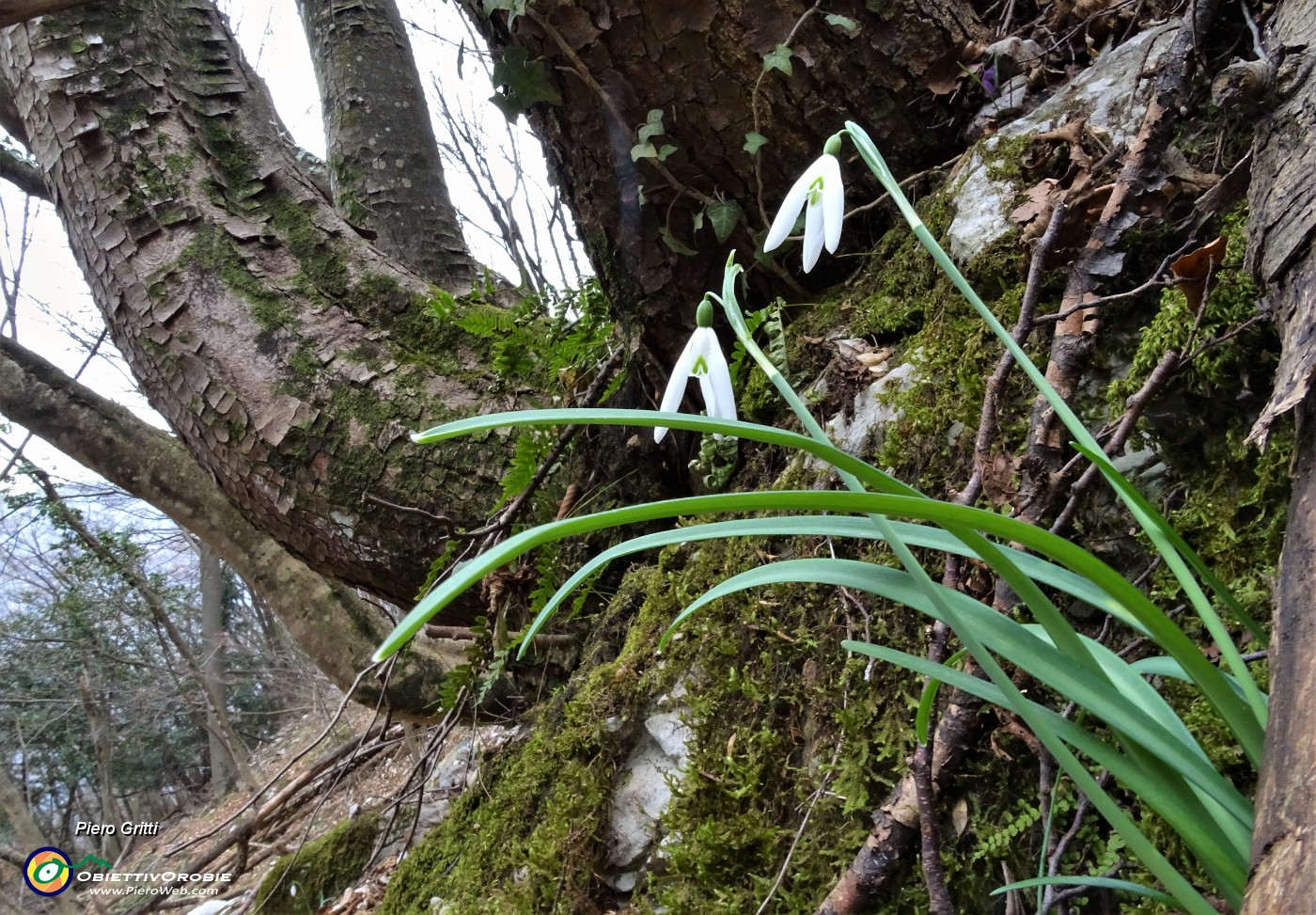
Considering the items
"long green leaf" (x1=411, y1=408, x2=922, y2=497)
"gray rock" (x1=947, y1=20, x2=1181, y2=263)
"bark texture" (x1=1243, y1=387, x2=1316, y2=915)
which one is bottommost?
"bark texture" (x1=1243, y1=387, x2=1316, y2=915)

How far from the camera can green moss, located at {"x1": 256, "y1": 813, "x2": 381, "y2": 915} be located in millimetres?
2568

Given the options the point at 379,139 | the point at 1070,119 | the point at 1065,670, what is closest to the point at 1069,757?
the point at 1065,670

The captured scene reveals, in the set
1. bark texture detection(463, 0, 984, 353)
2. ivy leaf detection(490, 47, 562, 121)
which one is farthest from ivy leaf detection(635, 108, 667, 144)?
ivy leaf detection(490, 47, 562, 121)

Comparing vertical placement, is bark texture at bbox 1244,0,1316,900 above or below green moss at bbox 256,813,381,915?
above

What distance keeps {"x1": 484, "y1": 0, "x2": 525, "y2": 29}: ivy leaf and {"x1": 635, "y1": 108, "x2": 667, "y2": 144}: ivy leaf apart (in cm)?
31

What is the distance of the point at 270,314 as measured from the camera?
6.37 feet

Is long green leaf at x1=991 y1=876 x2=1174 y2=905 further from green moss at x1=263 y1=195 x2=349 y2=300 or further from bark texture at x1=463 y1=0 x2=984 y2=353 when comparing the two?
green moss at x1=263 y1=195 x2=349 y2=300

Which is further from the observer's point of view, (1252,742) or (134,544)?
(134,544)

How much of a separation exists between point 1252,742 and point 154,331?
2306 millimetres

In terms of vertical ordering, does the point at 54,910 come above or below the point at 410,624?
below

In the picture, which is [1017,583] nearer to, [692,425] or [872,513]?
[872,513]

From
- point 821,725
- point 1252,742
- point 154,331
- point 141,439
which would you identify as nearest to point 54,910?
point 141,439

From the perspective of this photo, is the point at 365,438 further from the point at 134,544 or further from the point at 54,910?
the point at 134,544

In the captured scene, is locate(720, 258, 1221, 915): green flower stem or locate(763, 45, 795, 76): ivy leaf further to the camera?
locate(763, 45, 795, 76): ivy leaf
